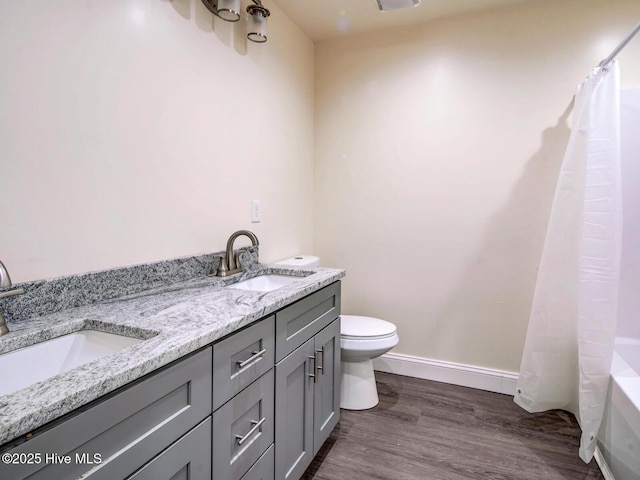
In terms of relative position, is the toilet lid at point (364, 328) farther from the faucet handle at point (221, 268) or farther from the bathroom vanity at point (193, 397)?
the faucet handle at point (221, 268)

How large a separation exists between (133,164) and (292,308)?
0.80 meters

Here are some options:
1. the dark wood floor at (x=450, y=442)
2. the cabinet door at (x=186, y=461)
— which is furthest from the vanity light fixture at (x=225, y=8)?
the dark wood floor at (x=450, y=442)

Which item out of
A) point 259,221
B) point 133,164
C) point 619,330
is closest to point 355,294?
point 259,221

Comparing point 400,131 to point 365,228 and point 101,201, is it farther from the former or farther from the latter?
point 101,201

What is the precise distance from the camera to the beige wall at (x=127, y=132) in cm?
103

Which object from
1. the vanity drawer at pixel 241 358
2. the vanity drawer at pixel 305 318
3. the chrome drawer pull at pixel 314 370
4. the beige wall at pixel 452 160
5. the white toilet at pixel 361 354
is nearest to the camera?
the vanity drawer at pixel 241 358

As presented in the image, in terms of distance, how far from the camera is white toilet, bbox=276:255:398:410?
79.4 inches

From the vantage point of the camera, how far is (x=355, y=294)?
2.70 m

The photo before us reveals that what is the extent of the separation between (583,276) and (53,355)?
2.02m

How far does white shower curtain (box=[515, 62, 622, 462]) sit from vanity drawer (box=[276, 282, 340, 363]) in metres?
1.12

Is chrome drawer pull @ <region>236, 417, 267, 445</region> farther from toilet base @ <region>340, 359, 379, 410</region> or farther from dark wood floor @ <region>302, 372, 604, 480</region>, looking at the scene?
toilet base @ <region>340, 359, 379, 410</region>

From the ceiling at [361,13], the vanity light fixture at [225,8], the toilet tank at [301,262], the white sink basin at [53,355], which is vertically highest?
the ceiling at [361,13]

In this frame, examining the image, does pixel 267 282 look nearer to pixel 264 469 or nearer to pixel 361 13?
pixel 264 469

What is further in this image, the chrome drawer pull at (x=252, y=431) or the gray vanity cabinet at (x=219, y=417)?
the chrome drawer pull at (x=252, y=431)
